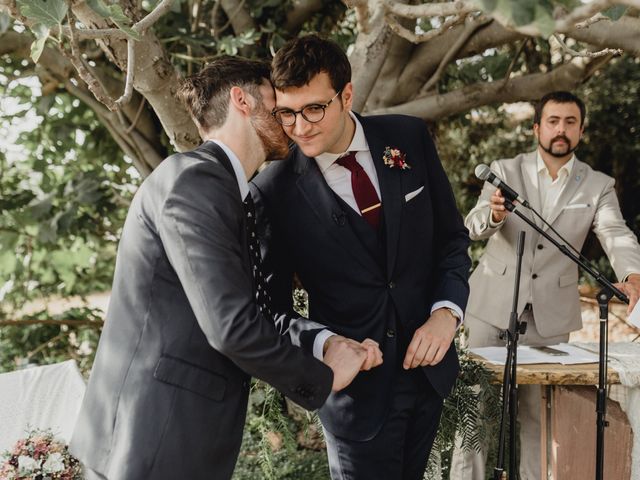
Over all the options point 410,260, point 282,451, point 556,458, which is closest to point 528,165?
point 556,458

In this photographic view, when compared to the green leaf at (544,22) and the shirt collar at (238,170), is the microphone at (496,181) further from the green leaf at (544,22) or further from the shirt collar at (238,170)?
the green leaf at (544,22)

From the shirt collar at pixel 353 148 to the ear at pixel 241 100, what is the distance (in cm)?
35

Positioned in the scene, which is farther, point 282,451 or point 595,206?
point 282,451

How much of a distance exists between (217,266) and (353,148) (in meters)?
0.88

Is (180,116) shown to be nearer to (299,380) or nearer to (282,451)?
(299,380)

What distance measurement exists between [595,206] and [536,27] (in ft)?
9.22

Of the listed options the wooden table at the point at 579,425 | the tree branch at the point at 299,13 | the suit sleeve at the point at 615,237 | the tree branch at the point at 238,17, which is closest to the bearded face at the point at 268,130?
the wooden table at the point at 579,425

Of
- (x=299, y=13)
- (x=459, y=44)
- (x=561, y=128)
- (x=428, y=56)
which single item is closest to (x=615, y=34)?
(x=561, y=128)

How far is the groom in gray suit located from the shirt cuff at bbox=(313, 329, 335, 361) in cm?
19

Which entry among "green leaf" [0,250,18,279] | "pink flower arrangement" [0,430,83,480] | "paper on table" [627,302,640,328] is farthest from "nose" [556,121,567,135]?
"green leaf" [0,250,18,279]

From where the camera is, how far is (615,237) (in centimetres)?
355

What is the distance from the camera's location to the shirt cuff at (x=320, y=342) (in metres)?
2.07

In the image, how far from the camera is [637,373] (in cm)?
304

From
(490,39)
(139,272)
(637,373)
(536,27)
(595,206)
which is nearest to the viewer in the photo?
(536,27)
